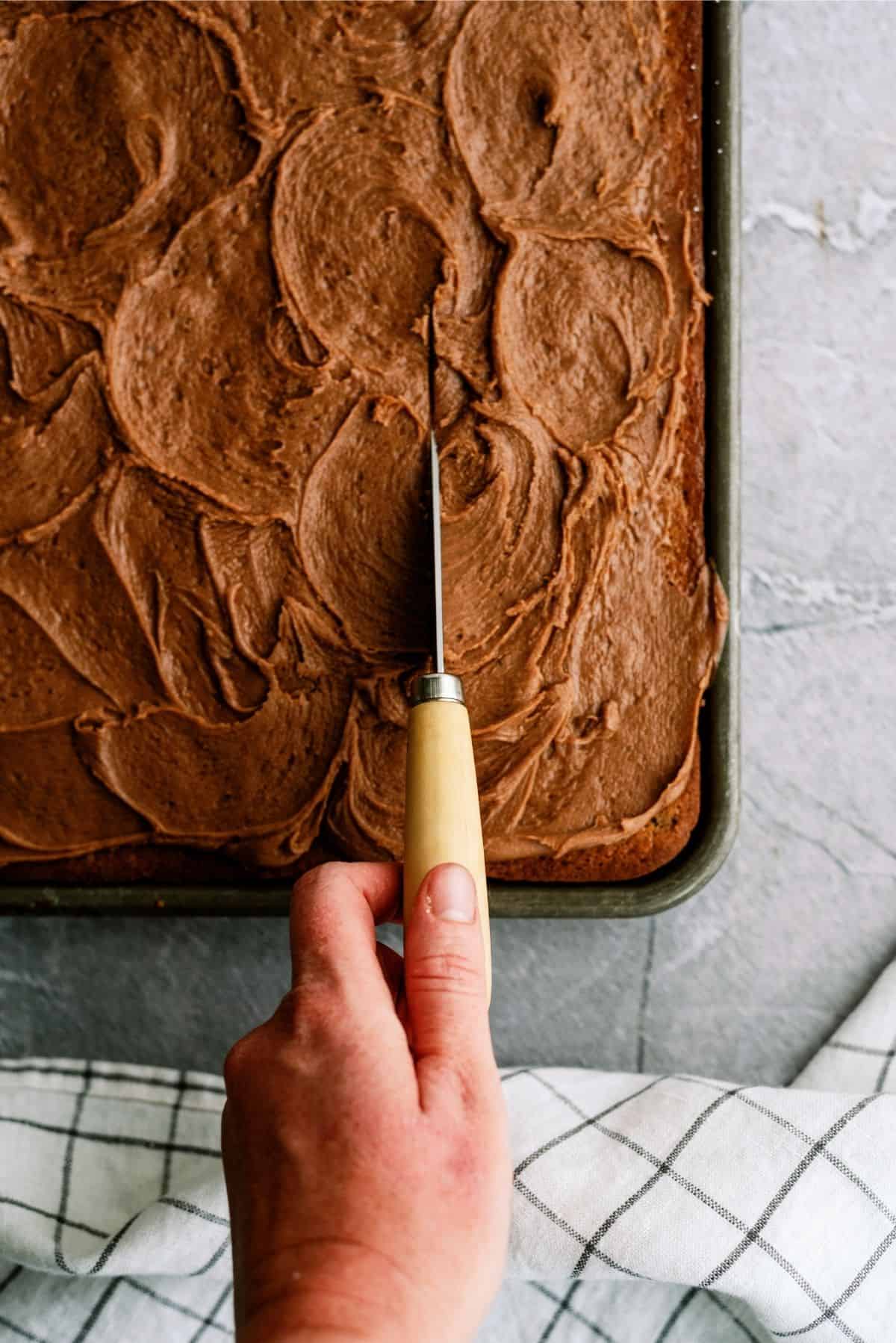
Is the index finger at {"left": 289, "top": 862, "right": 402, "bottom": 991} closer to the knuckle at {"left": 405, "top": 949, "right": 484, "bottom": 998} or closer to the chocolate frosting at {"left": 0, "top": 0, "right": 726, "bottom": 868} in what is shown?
the knuckle at {"left": 405, "top": 949, "right": 484, "bottom": 998}

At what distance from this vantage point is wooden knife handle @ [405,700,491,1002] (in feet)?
3.92

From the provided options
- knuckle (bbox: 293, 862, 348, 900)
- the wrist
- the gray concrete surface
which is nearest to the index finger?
knuckle (bbox: 293, 862, 348, 900)

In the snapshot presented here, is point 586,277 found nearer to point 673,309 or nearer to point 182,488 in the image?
point 673,309

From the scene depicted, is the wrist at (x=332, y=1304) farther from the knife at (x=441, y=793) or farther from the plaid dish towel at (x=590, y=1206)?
the plaid dish towel at (x=590, y=1206)

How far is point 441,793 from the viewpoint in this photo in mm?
1217

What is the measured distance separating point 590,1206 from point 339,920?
70cm

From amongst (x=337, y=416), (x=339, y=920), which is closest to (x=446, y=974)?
(x=339, y=920)

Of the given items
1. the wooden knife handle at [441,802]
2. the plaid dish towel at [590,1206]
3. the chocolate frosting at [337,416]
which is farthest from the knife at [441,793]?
the plaid dish towel at [590,1206]

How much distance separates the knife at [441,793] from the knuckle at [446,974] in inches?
1.1

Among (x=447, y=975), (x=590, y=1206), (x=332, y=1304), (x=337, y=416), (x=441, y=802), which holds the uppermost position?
(x=337, y=416)

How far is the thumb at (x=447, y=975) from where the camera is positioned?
3.65 feet

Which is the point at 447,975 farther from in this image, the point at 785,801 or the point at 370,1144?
the point at 785,801

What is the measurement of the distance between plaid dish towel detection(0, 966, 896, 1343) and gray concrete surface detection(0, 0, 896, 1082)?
0.09 m

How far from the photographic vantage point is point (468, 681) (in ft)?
5.01
